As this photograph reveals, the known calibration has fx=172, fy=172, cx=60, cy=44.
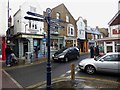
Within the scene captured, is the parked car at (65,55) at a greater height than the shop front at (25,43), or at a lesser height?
lesser

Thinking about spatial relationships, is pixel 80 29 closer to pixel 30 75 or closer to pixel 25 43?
pixel 25 43

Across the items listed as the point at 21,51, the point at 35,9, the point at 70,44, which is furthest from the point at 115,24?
the point at 21,51

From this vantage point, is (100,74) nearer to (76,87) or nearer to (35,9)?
(76,87)

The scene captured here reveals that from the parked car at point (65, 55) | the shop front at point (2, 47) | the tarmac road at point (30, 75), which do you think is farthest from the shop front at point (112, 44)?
the shop front at point (2, 47)

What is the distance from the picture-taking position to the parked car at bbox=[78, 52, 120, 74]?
10383 millimetres

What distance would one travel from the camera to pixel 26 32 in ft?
77.0

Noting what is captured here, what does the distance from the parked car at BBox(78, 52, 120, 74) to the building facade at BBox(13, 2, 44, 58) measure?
13.5m

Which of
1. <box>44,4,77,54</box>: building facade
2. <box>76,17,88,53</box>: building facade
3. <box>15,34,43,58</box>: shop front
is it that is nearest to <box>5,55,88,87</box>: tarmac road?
<box>15,34,43,58</box>: shop front

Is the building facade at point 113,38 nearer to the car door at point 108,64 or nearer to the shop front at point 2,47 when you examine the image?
the shop front at point 2,47

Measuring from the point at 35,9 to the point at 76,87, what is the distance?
19981 mm

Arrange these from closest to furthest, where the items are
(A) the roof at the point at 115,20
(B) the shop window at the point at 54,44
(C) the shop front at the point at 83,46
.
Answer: (A) the roof at the point at 115,20, (B) the shop window at the point at 54,44, (C) the shop front at the point at 83,46

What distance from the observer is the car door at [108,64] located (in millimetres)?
10375

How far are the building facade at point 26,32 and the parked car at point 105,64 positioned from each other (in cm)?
1353

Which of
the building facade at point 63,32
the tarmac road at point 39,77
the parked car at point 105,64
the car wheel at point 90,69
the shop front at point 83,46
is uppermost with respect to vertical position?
the building facade at point 63,32
